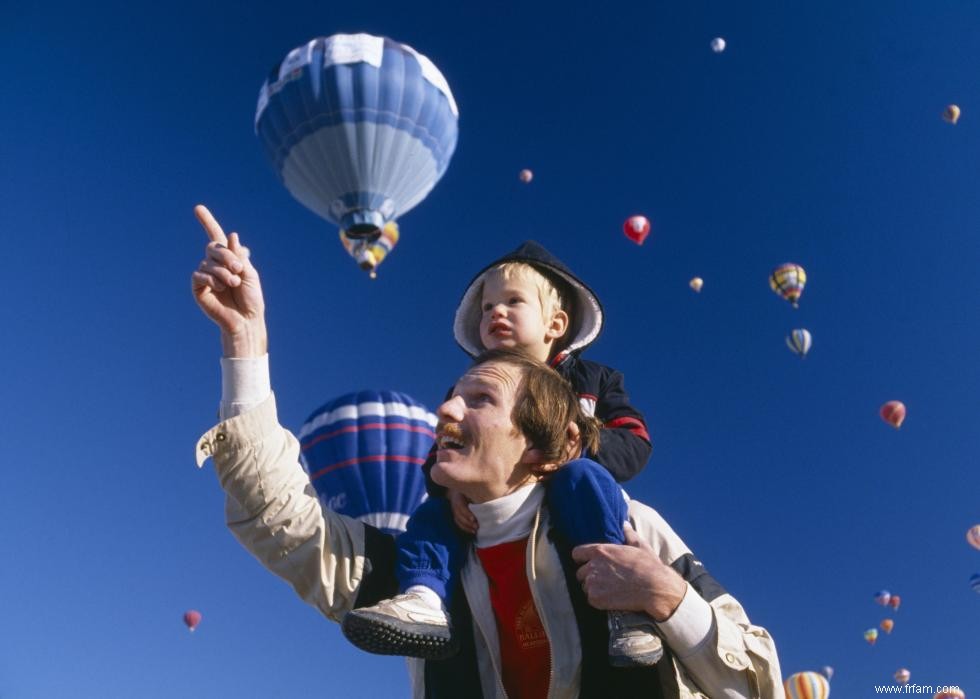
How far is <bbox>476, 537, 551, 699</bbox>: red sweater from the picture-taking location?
8.43 feet

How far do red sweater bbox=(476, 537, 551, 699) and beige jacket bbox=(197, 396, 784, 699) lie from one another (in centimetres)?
4

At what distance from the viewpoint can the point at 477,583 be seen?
268 cm

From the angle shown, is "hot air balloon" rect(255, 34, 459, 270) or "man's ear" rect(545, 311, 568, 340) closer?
"man's ear" rect(545, 311, 568, 340)

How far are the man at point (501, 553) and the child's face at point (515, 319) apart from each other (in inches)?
26.0

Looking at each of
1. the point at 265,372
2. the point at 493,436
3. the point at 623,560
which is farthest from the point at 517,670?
the point at 265,372

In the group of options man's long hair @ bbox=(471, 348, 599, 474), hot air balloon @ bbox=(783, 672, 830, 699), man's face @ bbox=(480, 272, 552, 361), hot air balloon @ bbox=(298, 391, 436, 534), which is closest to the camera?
man's long hair @ bbox=(471, 348, 599, 474)

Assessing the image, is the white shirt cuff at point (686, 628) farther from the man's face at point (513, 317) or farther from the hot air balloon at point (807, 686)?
the hot air balloon at point (807, 686)

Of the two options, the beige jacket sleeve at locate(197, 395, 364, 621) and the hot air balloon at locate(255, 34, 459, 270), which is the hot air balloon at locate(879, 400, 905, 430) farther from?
the beige jacket sleeve at locate(197, 395, 364, 621)

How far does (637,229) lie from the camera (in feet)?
84.3

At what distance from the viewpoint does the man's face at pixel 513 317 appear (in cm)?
362

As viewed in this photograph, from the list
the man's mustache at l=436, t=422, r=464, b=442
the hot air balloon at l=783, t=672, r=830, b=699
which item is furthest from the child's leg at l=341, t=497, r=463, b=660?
the hot air balloon at l=783, t=672, r=830, b=699

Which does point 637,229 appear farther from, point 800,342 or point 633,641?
point 633,641

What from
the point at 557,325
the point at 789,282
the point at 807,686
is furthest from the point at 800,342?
the point at 557,325

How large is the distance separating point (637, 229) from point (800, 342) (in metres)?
7.33
